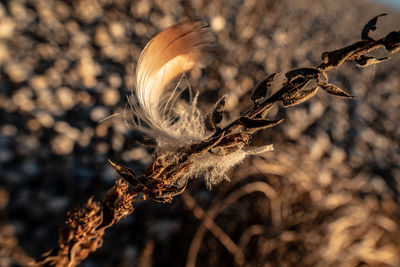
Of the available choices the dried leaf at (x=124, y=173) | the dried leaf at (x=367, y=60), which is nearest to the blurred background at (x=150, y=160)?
the dried leaf at (x=367, y=60)

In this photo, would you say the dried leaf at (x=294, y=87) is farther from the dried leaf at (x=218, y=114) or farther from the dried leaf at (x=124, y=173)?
the dried leaf at (x=124, y=173)

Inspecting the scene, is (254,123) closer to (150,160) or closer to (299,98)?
(299,98)

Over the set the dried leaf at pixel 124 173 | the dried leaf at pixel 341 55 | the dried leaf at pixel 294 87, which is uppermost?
the dried leaf at pixel 124 173

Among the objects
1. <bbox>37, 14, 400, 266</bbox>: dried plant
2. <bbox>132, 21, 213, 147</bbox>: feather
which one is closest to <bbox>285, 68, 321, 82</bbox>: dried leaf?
<bbox>37, 14, 400, 266</bbox>: dried plant

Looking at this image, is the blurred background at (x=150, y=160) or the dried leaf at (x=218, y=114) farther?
→ the blurred background at (x=150, y=160)

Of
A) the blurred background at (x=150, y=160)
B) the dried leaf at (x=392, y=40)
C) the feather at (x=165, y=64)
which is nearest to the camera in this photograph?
the dried leaf at (x=392, y=40)

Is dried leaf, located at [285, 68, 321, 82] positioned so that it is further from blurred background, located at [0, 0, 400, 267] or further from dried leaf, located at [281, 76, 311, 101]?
blurred background, located at [0, 0, 400, 267]

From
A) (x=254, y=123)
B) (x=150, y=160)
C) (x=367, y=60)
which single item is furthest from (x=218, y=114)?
(x=150, y=160)

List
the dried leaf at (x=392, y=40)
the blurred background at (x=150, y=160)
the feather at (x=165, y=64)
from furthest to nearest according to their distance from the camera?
the blurred background at (x=150, y=160)
the feather at (x=165, y=64)
the dried leaf at (x=392, y=40)

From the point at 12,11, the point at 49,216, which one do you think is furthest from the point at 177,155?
the point at 12,11

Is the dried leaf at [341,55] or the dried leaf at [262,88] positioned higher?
the dried leaf at [262,88]
